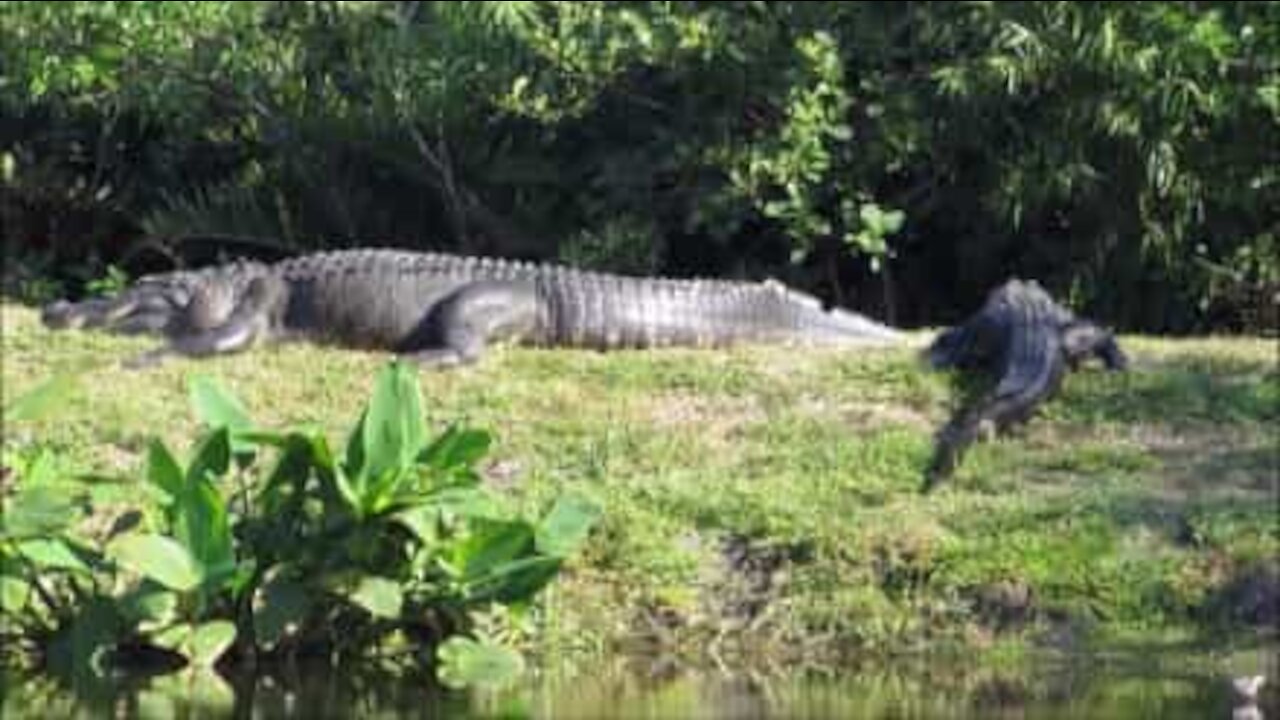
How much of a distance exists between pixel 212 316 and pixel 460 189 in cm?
302

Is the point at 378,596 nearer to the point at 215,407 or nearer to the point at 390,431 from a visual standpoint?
the point at 390,431

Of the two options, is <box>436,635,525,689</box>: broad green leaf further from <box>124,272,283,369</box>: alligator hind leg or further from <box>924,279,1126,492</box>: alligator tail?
<box>124,272,283,369</box>: alligator hind leg

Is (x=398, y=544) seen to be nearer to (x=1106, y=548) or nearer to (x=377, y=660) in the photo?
(x=377, y=660)

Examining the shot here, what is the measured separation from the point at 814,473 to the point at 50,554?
10.0ft

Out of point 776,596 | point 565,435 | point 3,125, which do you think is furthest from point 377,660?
point 3,125

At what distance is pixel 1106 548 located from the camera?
35.2 ft

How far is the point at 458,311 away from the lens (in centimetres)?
1330

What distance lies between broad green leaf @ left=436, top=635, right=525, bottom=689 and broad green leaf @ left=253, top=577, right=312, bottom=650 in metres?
0.45

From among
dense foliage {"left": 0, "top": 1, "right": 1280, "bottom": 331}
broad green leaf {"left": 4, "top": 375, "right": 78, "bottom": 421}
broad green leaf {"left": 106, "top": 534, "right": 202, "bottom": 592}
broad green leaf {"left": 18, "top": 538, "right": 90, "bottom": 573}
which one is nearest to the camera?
broad green leaf {"left": 106, "top": 534, "right": 202, "bottom": 592}

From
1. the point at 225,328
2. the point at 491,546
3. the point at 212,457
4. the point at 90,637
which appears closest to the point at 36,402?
the point at 212,457

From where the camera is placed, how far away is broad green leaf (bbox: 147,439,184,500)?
9398 millimetres

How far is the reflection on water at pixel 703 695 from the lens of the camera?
28.5 feet

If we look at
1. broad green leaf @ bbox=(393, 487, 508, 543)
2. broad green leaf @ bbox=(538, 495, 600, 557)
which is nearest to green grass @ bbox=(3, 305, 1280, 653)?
broad green leaf @ bbox=(538, 495, 600, 557)

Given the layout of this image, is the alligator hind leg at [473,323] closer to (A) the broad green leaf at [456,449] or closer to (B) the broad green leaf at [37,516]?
(A) the broad green leaf at [456,449]
